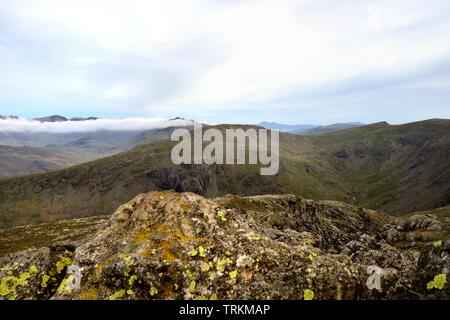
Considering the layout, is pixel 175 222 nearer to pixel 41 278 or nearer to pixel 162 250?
pixel 162 250

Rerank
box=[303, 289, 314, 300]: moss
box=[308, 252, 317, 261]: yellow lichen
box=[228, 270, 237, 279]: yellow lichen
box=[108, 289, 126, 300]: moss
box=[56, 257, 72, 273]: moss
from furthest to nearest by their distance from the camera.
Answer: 1. box=[56, 257, 72, 273]: moss
2. box=[308, 252, 317, 261]: yellow lichen
3. box=[228, 270, 237, 279]: yellow lichen
4. box=[108, 289, 126, 300]: moss
5. box=[303, 289, 314, 300]: moss

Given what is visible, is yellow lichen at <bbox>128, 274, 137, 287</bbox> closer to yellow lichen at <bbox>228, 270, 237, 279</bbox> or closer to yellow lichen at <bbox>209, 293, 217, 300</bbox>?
yellow lichen at <bbox>209, 293, 217, 300</bbox>

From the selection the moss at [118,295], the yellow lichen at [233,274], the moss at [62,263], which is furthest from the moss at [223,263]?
the moss at [62,263]

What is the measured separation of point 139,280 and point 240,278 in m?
5.02

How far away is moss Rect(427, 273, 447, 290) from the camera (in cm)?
1473

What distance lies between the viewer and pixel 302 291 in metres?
16.8

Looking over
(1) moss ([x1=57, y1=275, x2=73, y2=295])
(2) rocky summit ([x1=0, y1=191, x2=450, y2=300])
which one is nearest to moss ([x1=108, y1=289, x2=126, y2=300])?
(2) rocky summit ([x1=0, y1=191, x2=450, y2=300])

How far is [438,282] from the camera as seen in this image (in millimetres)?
14938

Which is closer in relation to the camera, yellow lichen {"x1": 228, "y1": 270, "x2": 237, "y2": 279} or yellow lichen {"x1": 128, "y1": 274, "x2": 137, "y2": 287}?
yellow lichen {"x1": 128, "y1": 274, "x2": 137, "y2": 287}

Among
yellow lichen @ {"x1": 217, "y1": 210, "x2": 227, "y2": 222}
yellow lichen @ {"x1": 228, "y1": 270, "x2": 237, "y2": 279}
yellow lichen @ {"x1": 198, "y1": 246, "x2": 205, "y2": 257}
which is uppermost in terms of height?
yellow lichen @ {"x1": 217, "y1": 210, "x2": 227, "y2": 222}

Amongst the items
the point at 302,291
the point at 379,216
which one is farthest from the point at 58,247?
the point at 379,216

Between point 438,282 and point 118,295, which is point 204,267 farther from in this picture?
point 438,282

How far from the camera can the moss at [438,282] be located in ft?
48.3

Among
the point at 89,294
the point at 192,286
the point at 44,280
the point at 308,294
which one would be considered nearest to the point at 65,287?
the point at 89,294
